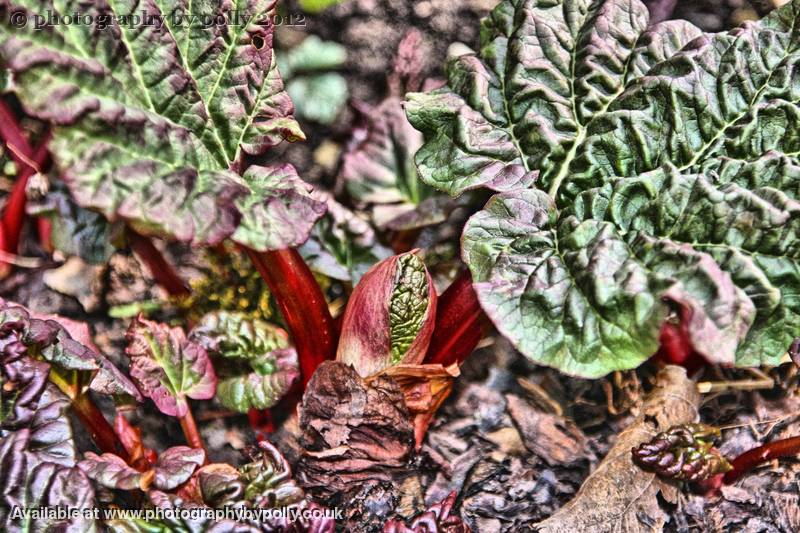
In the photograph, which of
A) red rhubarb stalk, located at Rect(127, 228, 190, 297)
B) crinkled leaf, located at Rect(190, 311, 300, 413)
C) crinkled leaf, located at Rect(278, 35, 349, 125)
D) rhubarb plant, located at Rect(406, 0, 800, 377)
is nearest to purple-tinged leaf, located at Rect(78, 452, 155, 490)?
crinkled leaf, located at Rect(190, 311, 300, 413)

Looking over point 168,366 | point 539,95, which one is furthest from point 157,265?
point 539,95

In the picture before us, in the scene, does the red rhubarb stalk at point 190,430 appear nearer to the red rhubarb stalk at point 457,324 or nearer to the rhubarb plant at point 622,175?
the red rhubarb stalk at point 457,324

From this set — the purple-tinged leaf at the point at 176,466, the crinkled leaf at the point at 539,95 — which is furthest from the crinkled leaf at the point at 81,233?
the crinkled leaf at the point at 539,95

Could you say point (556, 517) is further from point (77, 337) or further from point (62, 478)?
point (77, 337)

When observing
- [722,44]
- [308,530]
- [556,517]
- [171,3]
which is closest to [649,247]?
[722,44]

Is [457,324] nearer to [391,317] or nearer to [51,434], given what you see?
[391,317]
